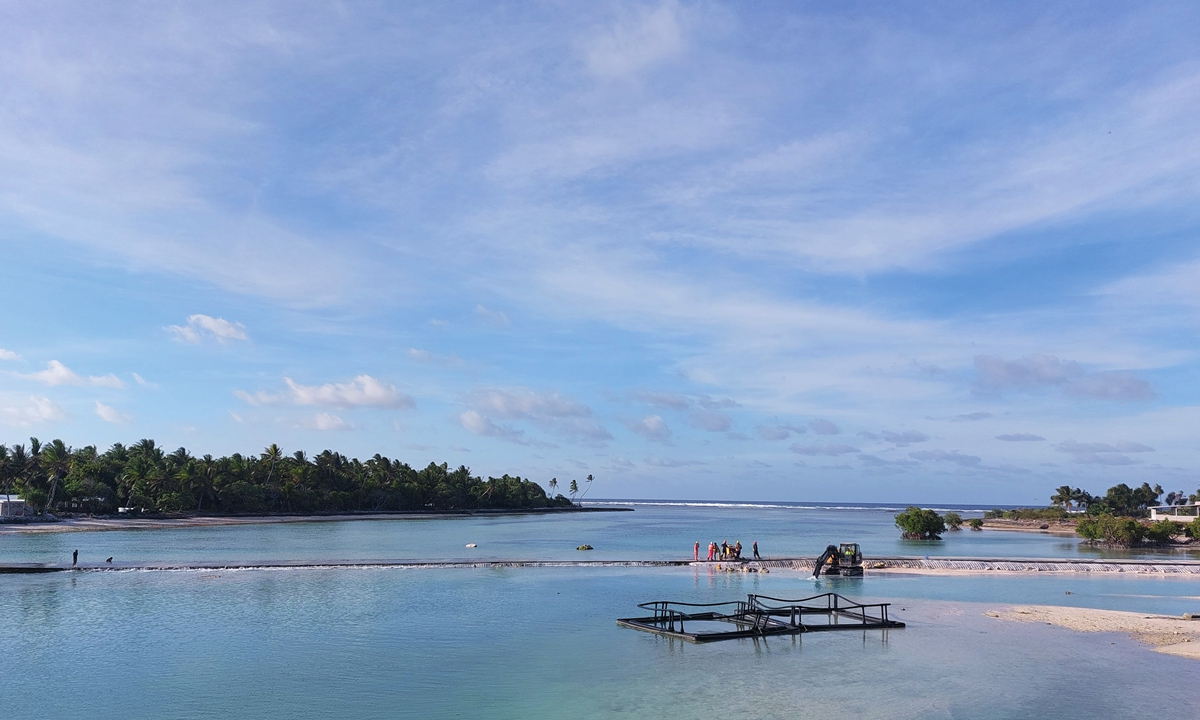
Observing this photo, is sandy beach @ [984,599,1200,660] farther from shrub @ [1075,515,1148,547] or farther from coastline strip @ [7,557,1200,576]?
shrub @ [1075,515,1148,547]

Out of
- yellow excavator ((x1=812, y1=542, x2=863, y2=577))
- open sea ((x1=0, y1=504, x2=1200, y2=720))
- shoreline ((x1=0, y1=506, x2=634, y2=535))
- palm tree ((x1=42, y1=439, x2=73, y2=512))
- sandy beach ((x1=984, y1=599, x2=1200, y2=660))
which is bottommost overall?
shoreline ((x1=0, y1=506, x2=634, y2=535))

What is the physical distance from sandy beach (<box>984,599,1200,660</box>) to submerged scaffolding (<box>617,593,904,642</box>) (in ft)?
24.3

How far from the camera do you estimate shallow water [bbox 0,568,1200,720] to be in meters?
25.4

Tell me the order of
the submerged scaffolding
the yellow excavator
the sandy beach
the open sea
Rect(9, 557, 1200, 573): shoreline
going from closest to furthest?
the open sea
the sandy beach
the submerged scaffolding
the yellow excavator
Rect(9, 557, 1200, 573): shoreline

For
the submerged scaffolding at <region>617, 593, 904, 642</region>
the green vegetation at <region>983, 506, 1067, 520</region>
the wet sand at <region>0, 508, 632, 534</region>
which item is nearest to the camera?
the submerged scaffolding at <region>617, 593, 904, 642</region>

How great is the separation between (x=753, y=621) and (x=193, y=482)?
13031 centimetres

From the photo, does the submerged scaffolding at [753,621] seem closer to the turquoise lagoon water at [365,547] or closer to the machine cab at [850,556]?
the machine cab at [850,556]

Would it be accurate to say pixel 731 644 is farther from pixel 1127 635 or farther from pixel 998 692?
pixel 1127 635

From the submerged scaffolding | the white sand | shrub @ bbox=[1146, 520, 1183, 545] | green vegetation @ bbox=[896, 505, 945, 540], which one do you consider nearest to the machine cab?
the white sand

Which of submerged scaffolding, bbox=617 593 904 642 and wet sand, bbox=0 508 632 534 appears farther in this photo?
wet sand, bbox=0 508 632 534

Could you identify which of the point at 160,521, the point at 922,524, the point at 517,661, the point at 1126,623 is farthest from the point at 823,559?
the point at 160,521

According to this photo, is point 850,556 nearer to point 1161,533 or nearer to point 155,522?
point 1161,533

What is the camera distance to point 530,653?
3309 centimetres

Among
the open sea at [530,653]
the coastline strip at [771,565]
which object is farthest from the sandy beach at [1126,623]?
the coastline strip at [771,565]
